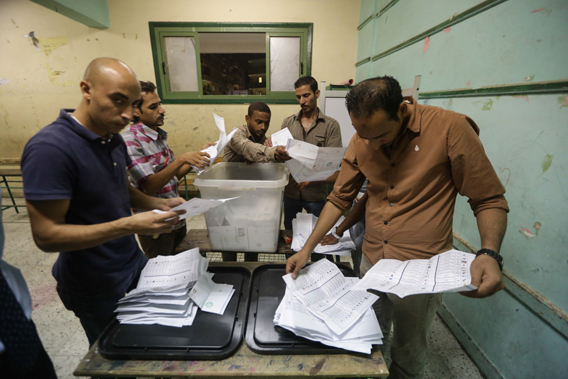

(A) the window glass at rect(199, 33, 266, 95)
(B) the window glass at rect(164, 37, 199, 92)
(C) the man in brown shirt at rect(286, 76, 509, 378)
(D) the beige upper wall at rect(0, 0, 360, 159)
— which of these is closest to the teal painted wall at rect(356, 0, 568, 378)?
(C) the man in brown shirt at rect(286, 76, 509, 378)

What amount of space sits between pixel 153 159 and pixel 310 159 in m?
0.83

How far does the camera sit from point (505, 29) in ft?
4.07

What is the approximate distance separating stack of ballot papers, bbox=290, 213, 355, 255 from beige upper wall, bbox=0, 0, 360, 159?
2.51 meters

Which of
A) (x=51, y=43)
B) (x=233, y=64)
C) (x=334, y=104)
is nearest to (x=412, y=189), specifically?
(x=334, y=104)

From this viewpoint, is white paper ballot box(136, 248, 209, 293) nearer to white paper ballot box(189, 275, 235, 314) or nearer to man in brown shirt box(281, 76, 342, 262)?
white paper ballot box(189, 275, 235, 314)

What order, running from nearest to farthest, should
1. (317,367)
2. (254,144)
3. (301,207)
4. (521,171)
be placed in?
(317,367), (521,171), (254,144), (301,207)

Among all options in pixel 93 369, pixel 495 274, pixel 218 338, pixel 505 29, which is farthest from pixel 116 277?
pixel 505 29

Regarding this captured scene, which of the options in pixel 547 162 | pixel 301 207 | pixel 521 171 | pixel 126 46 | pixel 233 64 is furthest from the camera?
pixel 233 64

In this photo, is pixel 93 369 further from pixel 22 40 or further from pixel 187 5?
pixel 22 40

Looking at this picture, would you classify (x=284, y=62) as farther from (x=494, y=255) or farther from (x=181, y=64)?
(x=494, y=255)

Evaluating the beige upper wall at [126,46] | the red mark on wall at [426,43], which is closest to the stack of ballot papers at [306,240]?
the red mark on wall at [426,43]

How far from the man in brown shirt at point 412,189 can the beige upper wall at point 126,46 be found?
281cm

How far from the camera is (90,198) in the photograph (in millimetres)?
812

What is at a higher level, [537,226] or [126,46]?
[126,46]
